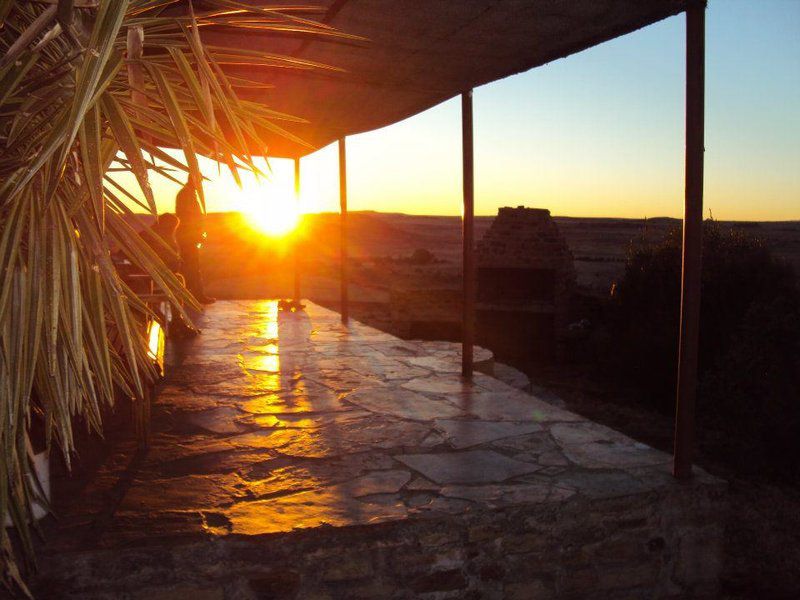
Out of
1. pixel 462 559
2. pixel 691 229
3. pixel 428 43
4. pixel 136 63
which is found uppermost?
pixel 428 43

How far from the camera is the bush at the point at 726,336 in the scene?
9.87 meters

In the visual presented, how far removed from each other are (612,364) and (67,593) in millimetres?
14744

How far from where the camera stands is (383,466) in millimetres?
3090

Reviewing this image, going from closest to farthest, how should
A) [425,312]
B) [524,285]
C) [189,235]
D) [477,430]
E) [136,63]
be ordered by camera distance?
[136,63], [477,430], [189,235], [425,312], [524,285]

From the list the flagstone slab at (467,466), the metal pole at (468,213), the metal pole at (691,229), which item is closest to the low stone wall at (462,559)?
the metal pole at (691,229)

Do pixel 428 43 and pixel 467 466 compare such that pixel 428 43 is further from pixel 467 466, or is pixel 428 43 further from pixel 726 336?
pixel 726 336

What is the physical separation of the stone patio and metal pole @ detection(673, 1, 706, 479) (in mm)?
213

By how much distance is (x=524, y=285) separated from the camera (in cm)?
1847

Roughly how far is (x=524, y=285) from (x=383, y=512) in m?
16.3

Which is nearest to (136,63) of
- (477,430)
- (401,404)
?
(477,430)

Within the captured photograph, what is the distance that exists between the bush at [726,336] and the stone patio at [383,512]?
24.3ft

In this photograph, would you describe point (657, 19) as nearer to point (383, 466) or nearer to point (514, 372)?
point (383, 466)

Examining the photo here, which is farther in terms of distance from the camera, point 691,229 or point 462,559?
point 691,229

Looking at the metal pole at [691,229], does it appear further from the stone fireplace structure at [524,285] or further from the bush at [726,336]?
the stone fireplace structure at [524,285]
